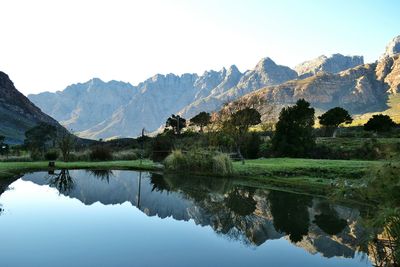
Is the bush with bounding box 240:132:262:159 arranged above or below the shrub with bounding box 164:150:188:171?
above

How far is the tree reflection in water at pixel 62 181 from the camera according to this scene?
84.3 ft

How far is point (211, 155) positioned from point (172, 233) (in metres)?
18.1

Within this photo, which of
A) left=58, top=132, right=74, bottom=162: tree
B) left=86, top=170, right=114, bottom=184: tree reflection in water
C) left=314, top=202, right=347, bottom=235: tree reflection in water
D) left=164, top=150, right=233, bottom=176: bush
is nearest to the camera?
left=314, top=202, right=347, bottom=235: tree reflection in water

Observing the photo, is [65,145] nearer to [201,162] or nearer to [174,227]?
[201,162]

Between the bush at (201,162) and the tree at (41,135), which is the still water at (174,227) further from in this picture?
the tree at (41,135)

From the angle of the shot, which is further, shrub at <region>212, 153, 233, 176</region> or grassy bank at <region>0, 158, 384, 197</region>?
shrub at <region>212, 153, 233, 176</region>

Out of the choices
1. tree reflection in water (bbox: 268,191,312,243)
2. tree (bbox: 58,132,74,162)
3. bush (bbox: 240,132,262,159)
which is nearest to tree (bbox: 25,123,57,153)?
tree (bbox: 58,132,74,162)

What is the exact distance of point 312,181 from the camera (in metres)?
24.6

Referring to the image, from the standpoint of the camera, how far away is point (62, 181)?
29.5 metres

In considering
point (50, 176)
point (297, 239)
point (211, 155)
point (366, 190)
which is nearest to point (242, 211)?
point (297, 239)

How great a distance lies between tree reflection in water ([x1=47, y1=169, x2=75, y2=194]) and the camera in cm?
2569

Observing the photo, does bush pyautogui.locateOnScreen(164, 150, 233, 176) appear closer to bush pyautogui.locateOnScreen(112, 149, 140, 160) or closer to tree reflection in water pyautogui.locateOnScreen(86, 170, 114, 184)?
tree reflection in water pyautogui.locateOnScreen(86, 170, 114, 184)

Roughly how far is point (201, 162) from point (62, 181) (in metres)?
10.6

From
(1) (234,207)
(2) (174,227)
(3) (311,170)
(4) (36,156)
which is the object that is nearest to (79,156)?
(4) (36,156)
